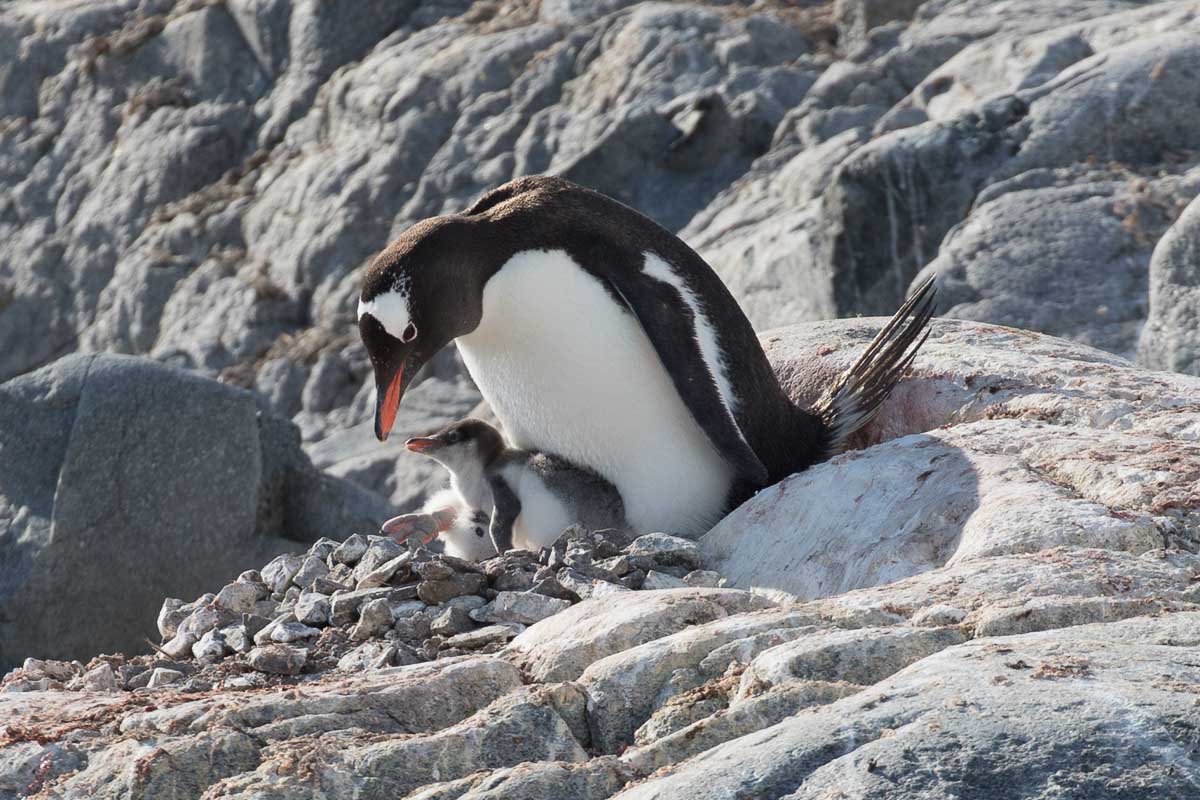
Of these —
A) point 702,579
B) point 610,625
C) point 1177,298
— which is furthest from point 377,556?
point 1177,298

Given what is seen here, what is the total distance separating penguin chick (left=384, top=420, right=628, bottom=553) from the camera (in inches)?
199

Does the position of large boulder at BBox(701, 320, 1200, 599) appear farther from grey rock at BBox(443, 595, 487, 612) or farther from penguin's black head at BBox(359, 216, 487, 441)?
penguin's black head at BBox(359, 216, 487, 441)

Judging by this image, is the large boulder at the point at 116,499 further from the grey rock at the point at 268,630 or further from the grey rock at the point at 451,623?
the grey rock at the point at 451,623

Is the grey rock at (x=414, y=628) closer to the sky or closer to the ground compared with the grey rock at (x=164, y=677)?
closer to the ground

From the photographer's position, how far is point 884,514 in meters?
4.21

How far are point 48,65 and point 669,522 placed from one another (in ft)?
52.7

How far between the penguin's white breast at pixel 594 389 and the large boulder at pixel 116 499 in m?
2.76

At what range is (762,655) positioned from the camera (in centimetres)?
289

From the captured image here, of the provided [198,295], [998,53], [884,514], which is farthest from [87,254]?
[884,514]

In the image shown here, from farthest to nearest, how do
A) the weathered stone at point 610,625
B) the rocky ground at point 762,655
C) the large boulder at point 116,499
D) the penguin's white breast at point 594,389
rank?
the large boulder at point 116,499 → the penguin's white breast at point 594,389 → the weathered stone at point 610,625 → the rocky ground at point 762,655

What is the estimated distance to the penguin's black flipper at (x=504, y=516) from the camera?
5176 mm

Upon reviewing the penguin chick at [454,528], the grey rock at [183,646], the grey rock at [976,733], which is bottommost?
the penguin chick at [454,528]

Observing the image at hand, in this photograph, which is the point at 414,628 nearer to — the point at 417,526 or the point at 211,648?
the point at 211,648

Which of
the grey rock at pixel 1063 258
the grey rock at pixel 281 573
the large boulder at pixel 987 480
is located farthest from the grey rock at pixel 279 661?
the grey rock at pixel 1063 258
